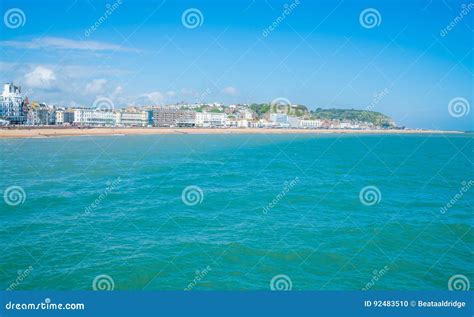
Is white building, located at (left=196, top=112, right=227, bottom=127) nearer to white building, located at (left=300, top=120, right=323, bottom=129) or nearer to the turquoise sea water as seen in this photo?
white building, located at (left=300, top=120, right=323, bottom=129)

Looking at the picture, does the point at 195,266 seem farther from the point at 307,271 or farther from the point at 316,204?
the point at 316,204

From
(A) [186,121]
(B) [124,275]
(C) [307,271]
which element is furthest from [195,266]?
(A) [186,121]

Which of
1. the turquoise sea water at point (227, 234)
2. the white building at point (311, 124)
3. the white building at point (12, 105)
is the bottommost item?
the turquoise sea water at point (227, 234)

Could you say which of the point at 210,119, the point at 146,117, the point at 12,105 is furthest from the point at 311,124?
the point at 12,105

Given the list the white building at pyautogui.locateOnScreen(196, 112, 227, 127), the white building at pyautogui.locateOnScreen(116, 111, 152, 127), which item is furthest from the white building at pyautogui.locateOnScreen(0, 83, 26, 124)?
the white building at pyautogui.locateOnScreen(196, 112, 227, 127)

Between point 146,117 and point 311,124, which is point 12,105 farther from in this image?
point 311,124

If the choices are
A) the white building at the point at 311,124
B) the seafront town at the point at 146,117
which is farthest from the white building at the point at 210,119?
the white building at the point at 311,124

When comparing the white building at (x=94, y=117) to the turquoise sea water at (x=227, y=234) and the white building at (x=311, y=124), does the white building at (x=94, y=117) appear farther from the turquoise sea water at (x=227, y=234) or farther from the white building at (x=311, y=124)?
the turquoise sea water at (x=227, y=234)

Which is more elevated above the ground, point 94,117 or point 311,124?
point 311,124
